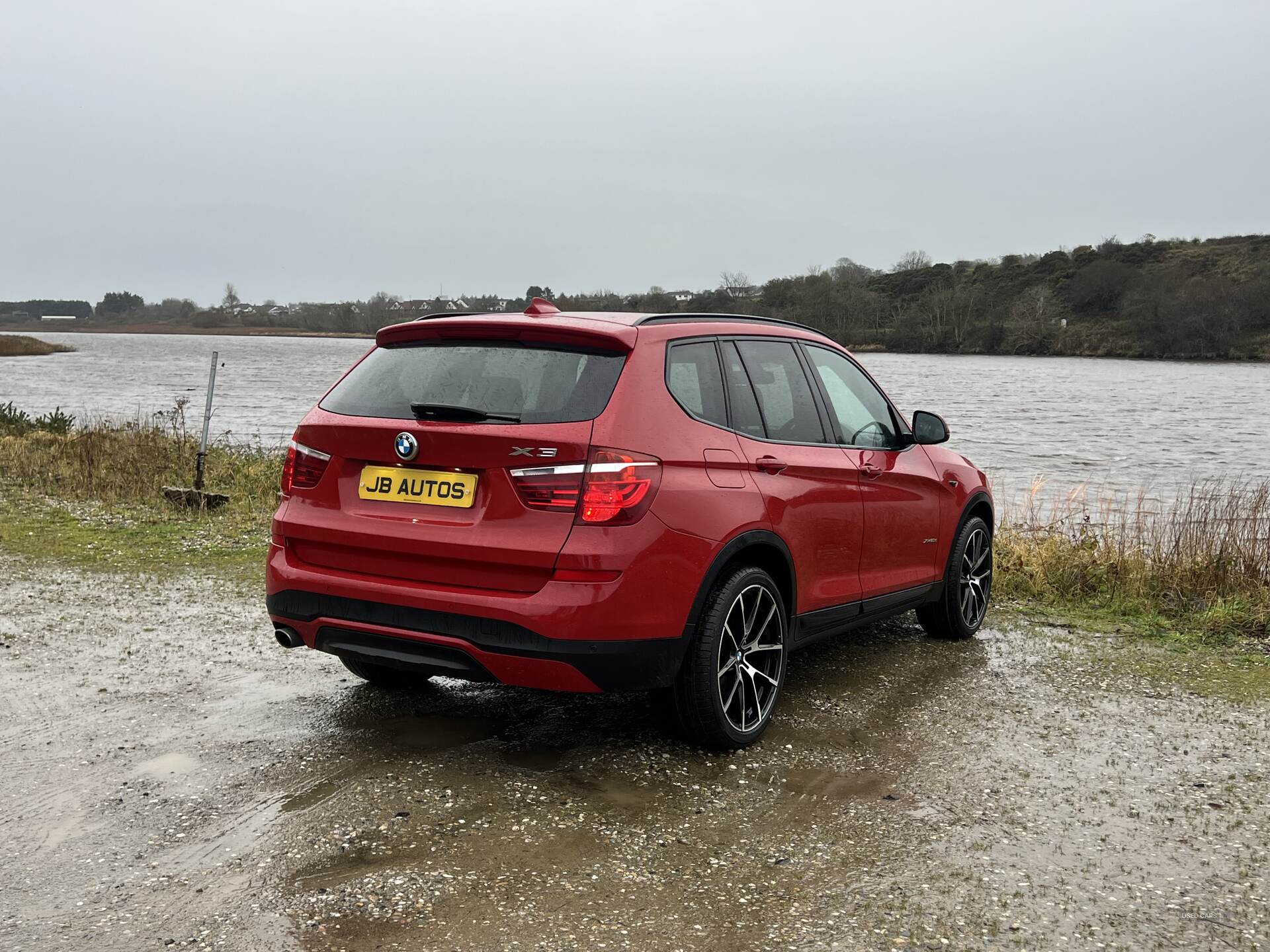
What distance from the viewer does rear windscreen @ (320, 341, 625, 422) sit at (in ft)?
13.8

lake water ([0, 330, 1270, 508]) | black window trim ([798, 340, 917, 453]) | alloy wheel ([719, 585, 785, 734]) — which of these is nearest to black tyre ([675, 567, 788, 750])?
alloy wheel ([719, 585, 785, 734])

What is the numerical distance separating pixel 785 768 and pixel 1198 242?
4444 inches

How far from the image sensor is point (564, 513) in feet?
13.3

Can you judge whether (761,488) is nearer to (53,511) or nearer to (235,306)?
(53,511)

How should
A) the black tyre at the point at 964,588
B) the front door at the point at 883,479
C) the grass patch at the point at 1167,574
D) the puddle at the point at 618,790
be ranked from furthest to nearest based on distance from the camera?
the grass patch at the point at 1167,574
the black tyre at the point at 964,588
the front door at the point at 883,479
the puddle at the point at 618,790

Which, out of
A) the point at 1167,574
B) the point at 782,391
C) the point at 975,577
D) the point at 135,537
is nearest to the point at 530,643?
the point at 782,391

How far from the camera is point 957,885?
3.52m

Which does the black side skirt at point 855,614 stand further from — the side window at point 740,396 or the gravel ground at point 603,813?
the side window at point 740,396

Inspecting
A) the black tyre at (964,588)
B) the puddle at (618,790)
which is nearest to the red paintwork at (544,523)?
the puddle at (618,790)

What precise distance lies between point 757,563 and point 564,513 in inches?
42.7

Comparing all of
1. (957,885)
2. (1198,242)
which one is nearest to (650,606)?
(957,885)

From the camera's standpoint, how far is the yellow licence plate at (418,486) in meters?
4.18

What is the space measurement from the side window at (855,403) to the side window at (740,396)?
745mm

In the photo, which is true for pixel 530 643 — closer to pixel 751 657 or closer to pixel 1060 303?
pixel 751 657
